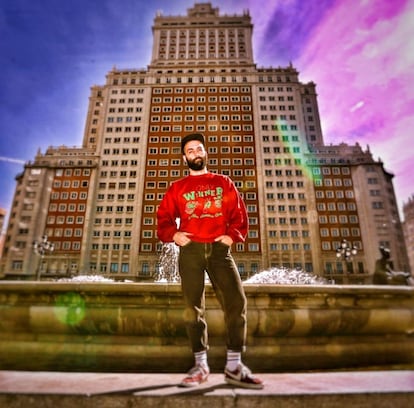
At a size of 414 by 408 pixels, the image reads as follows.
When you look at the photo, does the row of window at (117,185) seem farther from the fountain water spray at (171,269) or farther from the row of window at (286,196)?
the row of window at (286,196)

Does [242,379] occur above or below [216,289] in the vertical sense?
below

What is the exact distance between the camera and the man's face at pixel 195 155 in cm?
271

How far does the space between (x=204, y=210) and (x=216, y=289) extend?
71cm

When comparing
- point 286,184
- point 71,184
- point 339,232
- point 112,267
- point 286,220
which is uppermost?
point 286,184

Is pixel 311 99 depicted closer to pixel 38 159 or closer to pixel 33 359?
pixel 38 159

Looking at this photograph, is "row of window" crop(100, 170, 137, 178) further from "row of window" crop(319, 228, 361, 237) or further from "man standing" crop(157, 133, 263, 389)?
"man standing" crop(157, 133, 263, 389)

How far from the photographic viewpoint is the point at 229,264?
2.34 meters

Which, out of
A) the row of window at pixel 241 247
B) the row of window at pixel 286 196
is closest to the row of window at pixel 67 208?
the row of window at pixel 241 247

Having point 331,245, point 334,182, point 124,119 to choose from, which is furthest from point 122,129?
point 331,245

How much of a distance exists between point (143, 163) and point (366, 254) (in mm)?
40270

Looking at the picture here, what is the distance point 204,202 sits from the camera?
8.29 feet

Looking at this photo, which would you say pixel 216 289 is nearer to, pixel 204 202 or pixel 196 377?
pixel 196 377

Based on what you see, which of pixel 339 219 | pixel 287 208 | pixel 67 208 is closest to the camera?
pixel 339 219

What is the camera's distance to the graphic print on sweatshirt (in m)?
2.49
